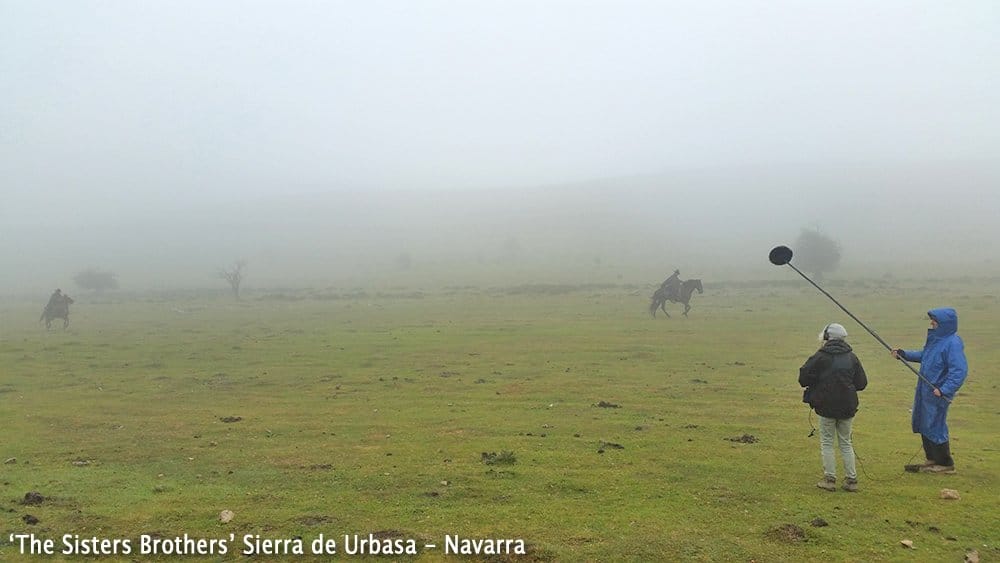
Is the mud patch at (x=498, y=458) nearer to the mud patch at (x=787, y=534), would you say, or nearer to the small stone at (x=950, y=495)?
the mud patch at (x=787, y=534)

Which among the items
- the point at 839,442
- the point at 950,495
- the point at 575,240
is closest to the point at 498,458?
the point at 839,442

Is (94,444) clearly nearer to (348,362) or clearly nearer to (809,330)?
A: (348,362)

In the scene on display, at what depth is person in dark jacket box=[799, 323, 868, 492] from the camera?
9.30 meters

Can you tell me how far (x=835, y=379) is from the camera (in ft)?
30.6

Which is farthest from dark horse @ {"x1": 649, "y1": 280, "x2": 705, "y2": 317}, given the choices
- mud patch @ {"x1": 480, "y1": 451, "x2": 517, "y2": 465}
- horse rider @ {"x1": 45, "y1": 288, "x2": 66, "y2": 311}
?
horse rider @ {"x1": 45, "y1": 288, "x2": 66, "y2": 311}

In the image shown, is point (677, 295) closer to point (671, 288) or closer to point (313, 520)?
point (671, 288)

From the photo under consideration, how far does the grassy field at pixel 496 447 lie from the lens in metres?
8.32

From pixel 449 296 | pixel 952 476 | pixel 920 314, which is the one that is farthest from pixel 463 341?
pixel 449 296

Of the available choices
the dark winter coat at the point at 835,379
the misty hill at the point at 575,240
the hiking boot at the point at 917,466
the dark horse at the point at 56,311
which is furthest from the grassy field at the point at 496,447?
the misty hill at the point at 575,240

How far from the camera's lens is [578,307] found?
4922 centimetres

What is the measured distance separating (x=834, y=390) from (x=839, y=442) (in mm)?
945

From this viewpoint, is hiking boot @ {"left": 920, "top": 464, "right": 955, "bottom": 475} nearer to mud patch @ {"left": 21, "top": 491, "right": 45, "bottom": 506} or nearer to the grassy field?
the grassy field

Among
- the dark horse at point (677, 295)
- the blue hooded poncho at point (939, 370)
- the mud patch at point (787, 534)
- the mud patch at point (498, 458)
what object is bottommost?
the mud patch at point (787, 534)

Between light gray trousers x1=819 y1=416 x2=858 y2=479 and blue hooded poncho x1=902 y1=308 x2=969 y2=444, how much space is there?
1.75m
